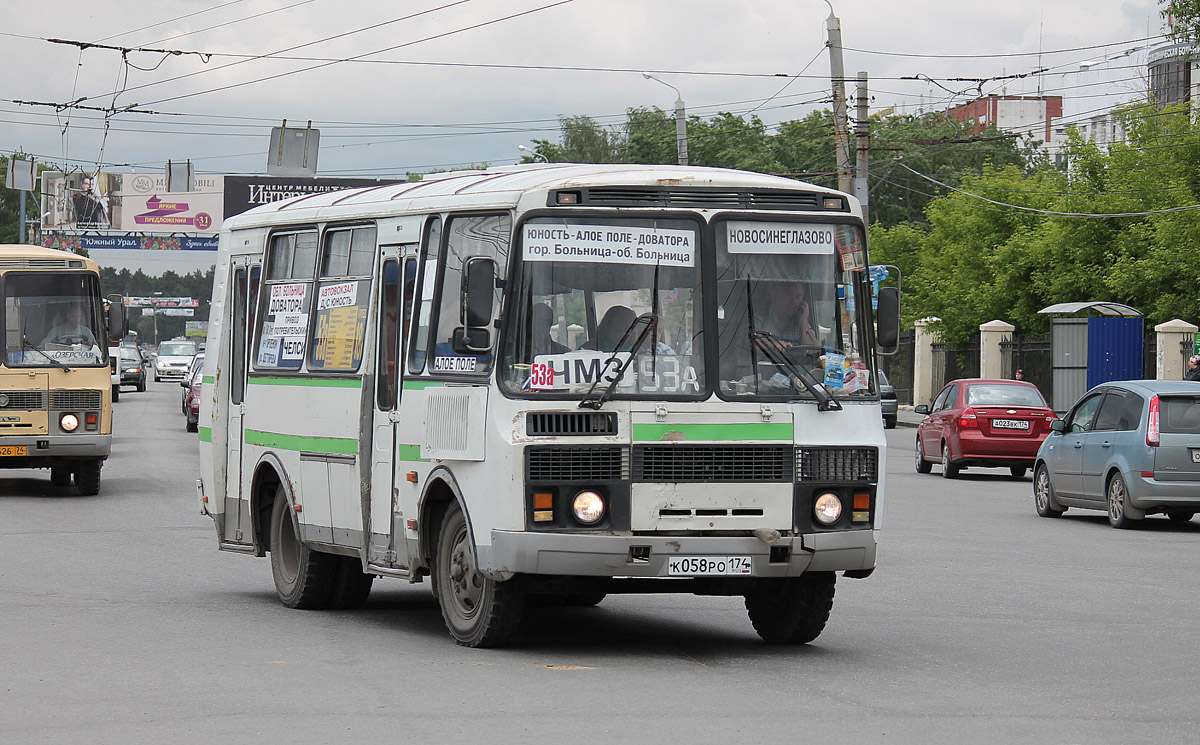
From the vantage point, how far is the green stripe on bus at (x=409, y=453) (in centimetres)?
1019

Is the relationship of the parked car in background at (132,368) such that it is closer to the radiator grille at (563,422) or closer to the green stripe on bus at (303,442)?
the green stripe on bus at (303,442)

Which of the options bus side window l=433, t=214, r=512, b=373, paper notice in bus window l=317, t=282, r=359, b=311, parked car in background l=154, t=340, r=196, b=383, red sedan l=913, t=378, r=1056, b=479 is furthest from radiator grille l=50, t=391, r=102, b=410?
parked car in background l=154, t=340, r=196, b=383

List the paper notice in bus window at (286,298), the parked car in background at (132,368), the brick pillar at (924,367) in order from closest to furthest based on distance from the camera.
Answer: the paper notice in bus window at (286,298) → the brick pillar at (924,367) → the parked car in background at (132,368)

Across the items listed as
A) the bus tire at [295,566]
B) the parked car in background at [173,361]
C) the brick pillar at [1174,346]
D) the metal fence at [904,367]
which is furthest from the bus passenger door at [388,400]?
the parked car in background at [173,361]

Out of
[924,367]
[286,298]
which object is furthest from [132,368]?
[286,298]

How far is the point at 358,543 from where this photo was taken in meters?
11.1

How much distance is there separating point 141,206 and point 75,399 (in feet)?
240

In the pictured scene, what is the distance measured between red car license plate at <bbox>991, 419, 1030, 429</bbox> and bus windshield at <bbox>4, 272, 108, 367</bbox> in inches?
497

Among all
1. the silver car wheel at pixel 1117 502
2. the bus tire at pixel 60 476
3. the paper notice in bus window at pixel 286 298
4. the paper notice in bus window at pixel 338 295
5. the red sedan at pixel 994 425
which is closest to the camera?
the paper notice in bus window at pixel 338 295

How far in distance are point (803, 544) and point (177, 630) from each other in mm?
3791

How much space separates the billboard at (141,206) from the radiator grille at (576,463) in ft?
276

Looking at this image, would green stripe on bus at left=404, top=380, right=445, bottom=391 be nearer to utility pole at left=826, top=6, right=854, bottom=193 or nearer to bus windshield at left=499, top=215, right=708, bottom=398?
bus windshield at left=499, top=215, right=708, bottom=398

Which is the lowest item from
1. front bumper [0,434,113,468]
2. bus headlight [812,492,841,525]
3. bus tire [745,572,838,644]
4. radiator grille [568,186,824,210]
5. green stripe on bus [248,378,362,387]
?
bus tire [745,572,838,644]

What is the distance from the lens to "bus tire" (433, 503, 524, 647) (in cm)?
957
